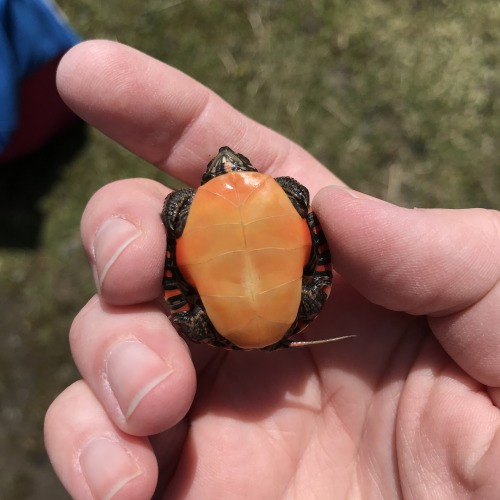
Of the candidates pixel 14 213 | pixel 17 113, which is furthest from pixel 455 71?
pixel 14 213

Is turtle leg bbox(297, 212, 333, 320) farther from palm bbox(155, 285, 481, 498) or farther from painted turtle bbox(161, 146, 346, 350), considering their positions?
palm bbox(155, 285, 481, 498)

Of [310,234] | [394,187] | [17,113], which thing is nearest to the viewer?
[310,234]

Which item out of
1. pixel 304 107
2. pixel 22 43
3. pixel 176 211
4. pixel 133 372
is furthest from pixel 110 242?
pixel 304 107

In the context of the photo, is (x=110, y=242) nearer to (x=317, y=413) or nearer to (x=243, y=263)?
(x=243, y=263)

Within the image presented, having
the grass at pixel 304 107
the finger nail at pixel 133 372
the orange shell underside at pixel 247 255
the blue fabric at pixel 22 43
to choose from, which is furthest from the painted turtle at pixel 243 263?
the grass at pixel 304 107

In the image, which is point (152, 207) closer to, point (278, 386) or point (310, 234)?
point (310, 234)

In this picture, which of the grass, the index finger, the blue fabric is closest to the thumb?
the index finger
